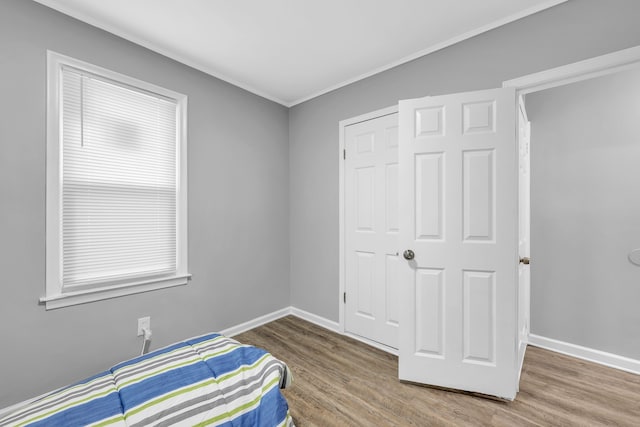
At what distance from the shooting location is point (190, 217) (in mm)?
2576

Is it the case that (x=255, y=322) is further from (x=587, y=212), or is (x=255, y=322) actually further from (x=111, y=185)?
(x=587, y=212)

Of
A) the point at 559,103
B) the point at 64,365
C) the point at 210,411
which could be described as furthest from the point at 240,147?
the point at 559,103

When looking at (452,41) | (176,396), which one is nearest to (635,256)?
(452,41)

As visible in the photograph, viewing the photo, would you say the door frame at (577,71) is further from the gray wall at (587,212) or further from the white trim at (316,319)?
the white trim at (316,319)

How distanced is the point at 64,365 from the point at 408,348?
2350 millimetres

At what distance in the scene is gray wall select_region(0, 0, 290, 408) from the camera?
1729 millimetres

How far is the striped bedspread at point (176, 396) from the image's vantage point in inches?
42.9

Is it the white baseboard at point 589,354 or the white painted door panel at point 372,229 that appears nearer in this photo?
the white baseboard at point 589,354

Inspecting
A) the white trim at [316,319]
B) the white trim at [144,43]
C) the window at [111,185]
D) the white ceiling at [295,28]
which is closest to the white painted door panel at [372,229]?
the white trim at [316,319]

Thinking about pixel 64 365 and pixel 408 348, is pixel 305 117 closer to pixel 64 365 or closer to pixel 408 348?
pixel 408 348

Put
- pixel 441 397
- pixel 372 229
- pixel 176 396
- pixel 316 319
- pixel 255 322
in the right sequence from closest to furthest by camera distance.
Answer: pixel 176 396
pixel 441 397
pixel 372 229
pixel 255 322
pixel 316 319

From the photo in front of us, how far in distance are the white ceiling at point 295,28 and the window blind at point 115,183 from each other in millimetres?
454

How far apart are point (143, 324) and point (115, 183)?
1.12 m

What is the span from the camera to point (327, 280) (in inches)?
123
